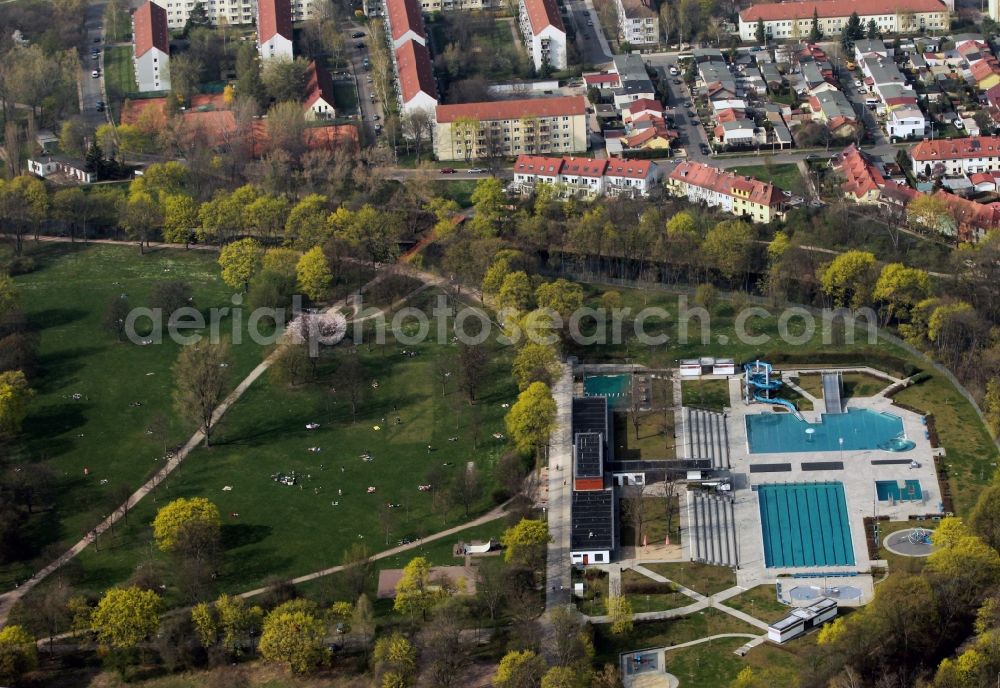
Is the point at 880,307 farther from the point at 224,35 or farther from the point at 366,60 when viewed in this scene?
the point at 224,35

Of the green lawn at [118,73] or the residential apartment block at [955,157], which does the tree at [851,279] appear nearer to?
the residential apartment block at [955,157]

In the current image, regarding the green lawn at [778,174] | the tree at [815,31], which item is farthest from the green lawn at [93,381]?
the tree at [815,31]

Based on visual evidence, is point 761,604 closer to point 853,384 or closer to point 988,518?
point 988,518

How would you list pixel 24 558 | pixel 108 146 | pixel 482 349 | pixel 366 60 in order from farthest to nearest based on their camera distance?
pixel 366 60 → pixel 108 146 → pixel 482 349 → pixel 24 558

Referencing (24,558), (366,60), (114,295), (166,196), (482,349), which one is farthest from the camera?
(366,60)

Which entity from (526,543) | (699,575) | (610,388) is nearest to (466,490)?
(526,543)

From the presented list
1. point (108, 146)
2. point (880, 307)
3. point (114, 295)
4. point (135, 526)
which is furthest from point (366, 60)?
point (135, 526)

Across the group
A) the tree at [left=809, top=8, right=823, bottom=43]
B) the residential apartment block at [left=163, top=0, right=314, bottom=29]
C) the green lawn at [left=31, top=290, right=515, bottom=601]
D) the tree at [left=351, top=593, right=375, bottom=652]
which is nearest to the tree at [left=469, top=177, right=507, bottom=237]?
the green lawn at [left=31, top=290, right=515, bottom=601]
